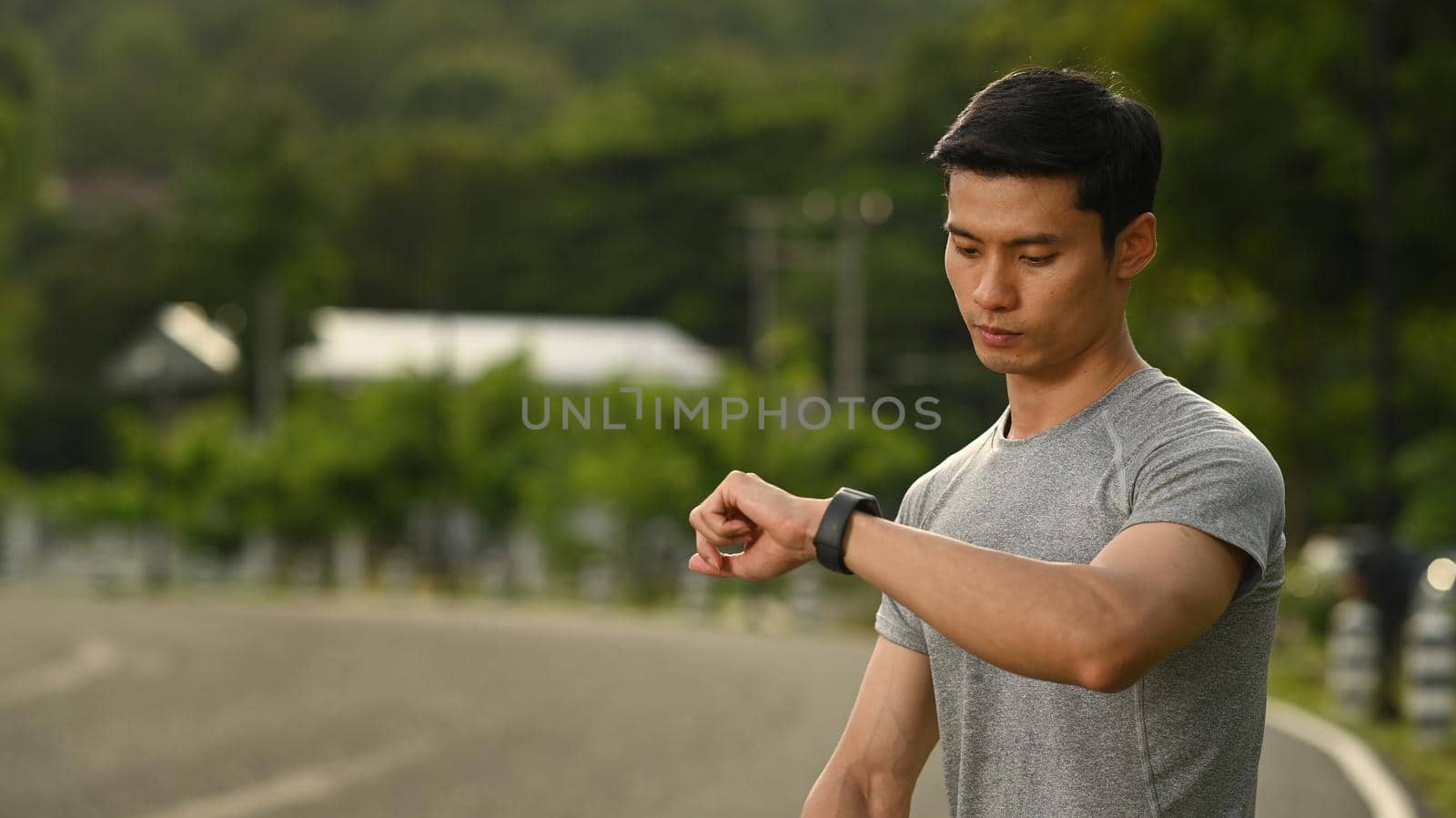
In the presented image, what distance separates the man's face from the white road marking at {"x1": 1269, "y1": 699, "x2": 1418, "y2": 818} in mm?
9148

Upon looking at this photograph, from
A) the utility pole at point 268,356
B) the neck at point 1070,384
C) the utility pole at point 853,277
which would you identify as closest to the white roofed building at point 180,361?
the utility pole at point 268,356

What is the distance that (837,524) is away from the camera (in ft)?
7.41

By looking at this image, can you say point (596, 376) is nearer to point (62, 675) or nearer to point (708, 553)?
point (62, 675)

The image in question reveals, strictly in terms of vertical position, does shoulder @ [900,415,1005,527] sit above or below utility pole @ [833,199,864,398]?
above

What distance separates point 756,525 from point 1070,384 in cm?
45

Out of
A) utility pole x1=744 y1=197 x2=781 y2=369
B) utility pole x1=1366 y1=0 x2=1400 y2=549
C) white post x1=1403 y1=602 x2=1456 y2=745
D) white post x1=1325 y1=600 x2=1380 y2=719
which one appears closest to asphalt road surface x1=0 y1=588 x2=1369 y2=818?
white post x1=1403 y1=602 x2=1456 y2=745

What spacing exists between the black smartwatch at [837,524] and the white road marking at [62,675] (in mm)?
16898

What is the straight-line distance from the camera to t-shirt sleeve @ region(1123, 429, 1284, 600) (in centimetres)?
232

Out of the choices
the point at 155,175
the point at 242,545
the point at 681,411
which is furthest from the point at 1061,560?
the point at 155,175

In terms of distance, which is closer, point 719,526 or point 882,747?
point 719,526

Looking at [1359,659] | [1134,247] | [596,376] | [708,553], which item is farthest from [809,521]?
[1359,659]

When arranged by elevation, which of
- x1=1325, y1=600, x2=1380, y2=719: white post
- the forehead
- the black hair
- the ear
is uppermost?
the black hair

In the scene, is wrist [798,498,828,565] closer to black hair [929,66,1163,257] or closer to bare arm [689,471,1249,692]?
bare arm [689,471,1249,692]

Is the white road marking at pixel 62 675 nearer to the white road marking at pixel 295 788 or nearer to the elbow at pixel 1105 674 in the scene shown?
the white road marking at pixel 295 788
